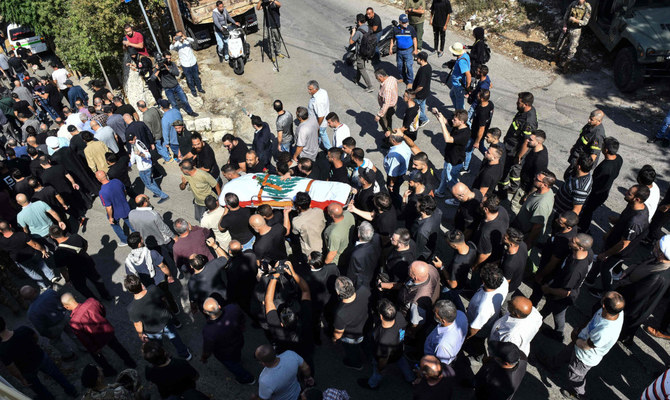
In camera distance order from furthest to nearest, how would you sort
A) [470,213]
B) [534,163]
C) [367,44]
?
[367,44] → [534,163] → [470,213]

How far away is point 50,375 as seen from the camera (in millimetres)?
5648

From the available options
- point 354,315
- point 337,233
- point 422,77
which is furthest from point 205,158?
point 422,77

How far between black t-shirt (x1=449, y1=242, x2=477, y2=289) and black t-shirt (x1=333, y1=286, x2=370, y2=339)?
1.21m

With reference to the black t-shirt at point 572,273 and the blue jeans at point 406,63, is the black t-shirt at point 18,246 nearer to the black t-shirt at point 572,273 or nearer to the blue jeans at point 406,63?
the black t-shirt at point 572,273

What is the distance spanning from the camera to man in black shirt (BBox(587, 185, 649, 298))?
5.51m

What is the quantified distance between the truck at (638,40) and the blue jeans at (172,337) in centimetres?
1186

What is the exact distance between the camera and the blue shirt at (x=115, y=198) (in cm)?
735

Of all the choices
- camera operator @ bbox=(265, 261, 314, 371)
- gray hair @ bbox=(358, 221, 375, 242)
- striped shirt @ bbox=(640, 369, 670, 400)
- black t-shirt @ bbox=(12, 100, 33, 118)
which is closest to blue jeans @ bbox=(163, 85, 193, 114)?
black t-shirt @ bbox=(12, 100, 33, 118)

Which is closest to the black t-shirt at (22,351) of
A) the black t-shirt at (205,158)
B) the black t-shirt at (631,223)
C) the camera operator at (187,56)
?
the black t-shirt at (205,158)

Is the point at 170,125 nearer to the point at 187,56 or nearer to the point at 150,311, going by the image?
the point at 187,56

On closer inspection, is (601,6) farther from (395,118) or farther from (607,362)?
(607,362)

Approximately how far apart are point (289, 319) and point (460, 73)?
6.86 m

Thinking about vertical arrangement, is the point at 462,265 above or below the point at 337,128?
below

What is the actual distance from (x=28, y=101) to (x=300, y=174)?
32.2ft
